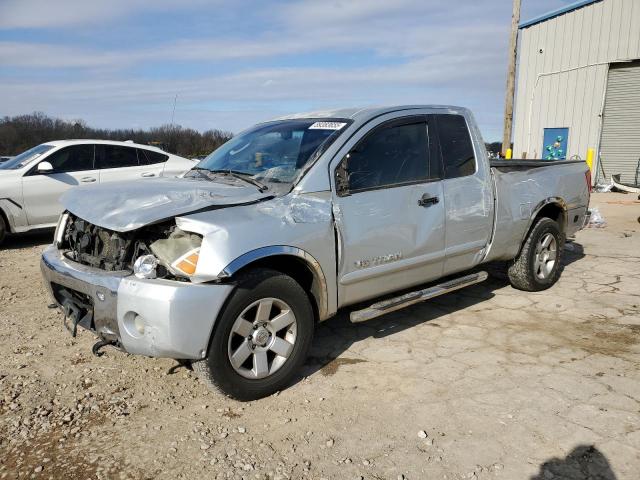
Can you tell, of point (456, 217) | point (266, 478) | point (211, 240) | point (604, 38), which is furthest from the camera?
point (604, 38)

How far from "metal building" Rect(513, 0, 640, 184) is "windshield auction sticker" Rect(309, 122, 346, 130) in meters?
16.0

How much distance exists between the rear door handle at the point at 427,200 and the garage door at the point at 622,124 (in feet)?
51.5

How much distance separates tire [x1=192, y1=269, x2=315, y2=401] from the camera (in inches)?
119

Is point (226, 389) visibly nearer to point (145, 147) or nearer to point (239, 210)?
point (239, 210)

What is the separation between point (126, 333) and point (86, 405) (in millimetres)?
673

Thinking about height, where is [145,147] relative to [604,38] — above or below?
below

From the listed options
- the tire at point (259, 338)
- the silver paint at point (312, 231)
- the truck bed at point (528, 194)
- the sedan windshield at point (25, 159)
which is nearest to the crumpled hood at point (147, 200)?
the silver paint at point (312, 231)

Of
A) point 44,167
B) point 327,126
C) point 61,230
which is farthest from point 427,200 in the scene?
point 44,167

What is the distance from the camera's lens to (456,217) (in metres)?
4.30

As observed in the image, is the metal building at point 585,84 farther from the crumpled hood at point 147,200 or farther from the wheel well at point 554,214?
the crumpled hood at point 147,200

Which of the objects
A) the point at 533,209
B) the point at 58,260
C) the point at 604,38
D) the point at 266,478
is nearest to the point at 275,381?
the point at 266,478

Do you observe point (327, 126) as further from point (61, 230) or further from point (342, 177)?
point (61, 230)

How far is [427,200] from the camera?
13.3ft

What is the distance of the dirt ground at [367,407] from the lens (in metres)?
2.65
